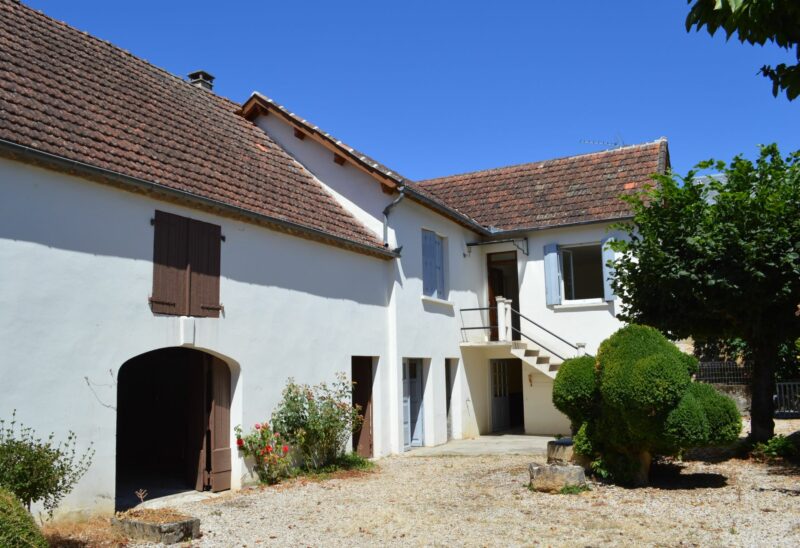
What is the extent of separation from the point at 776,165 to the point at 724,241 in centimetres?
167

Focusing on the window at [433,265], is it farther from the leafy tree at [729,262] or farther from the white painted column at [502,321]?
the leafy tree at [729,262]

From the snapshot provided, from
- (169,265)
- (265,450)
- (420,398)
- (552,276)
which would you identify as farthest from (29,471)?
(552,276)

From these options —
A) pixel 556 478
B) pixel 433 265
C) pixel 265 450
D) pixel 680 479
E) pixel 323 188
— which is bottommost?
pixel 680 479

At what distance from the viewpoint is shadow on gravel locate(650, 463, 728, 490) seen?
995 centimetres

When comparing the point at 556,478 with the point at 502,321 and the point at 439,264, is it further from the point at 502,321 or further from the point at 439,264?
the point at 439,264

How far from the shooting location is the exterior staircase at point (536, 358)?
16875 millimetres

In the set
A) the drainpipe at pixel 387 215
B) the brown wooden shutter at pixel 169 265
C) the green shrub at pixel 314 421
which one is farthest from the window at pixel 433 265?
the brown wooden shutter at pixel 169 265

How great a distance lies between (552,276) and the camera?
17.7 m

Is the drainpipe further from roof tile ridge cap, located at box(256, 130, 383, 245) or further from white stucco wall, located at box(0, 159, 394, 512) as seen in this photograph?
white stucco wall, located at box(0, 159, 394, 512)

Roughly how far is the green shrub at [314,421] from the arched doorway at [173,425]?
104 cm

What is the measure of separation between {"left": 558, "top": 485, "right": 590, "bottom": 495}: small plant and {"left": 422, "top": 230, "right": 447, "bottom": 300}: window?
7.21m

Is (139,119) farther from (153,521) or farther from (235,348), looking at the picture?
(153,521)

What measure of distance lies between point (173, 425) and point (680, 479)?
8.09 metres

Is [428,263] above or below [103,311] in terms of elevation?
above
